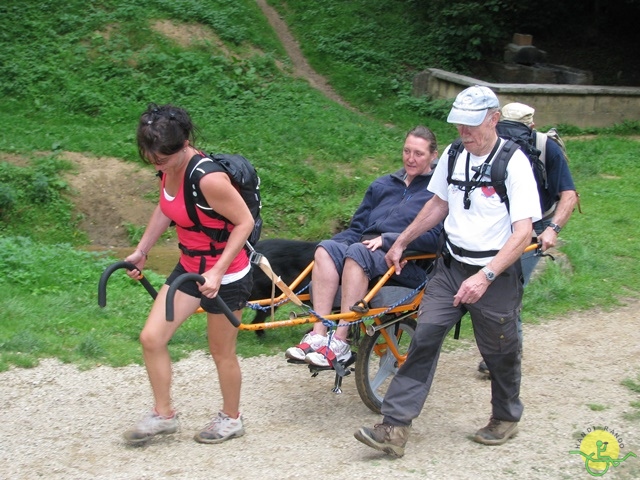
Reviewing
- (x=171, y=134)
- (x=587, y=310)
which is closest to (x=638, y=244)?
(x=587, y=310)

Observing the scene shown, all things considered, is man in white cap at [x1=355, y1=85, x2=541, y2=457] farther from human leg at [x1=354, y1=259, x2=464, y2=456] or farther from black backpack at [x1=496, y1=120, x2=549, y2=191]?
black backpack at [x1=496, y1=120, x2=549, y2=191]

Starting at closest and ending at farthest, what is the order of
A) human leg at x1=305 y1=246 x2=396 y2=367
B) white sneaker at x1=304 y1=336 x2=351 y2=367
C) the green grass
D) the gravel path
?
1. the gravel path
2. white sneaker at x1=304 y1=336 x2=351 y2=367
3. human leg at x1=305 y1=246 x2=396 y2=367
4. the green grass

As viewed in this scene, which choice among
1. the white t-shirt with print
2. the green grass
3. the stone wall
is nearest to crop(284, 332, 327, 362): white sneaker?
the white t-shirt with print

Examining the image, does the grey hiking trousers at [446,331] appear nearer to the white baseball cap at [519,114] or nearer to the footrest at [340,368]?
the footrest at [340,368]

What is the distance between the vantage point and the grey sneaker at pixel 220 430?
430cm

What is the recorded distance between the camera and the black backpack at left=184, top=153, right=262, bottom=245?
386cm

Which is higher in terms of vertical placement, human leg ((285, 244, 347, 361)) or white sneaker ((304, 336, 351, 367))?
human leg ((285, 244, 347, 361))

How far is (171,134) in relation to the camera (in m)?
3.78

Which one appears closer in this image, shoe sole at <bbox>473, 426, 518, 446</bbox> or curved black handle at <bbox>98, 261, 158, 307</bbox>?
curved black handle at <bbox>98, 261, 158, 307</bbox>

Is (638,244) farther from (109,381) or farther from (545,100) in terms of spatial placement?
(545,100)

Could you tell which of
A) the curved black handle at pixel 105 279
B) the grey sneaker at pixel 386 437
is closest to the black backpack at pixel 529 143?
the grey sneaker at pixel 386 437

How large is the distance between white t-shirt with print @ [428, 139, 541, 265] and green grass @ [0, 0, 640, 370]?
2.09 metres

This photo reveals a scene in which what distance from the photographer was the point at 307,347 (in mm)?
4672

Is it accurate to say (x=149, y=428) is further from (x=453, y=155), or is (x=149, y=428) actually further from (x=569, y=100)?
(x=569, y=100)
